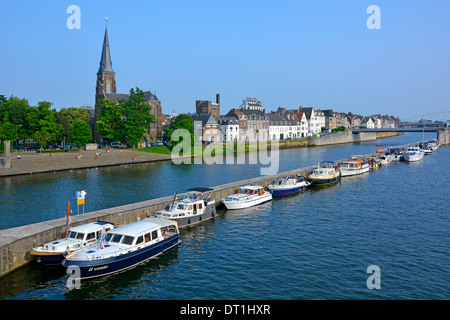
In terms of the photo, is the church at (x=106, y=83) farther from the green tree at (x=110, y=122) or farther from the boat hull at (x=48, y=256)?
the boat hull at (x=48, y=256)

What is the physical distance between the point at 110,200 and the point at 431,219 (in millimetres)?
41308

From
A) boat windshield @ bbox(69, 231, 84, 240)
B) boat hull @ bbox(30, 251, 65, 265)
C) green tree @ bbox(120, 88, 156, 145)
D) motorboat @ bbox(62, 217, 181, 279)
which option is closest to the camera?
motorboat @ bbox(62, 217, 181, 279)

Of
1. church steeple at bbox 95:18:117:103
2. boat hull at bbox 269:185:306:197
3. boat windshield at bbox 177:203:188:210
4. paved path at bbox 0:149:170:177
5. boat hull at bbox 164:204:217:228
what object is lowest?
boat hull at bbox 164:204:217:228

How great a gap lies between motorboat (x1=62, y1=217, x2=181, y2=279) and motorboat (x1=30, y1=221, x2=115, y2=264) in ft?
4.24

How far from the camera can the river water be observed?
24.7 m

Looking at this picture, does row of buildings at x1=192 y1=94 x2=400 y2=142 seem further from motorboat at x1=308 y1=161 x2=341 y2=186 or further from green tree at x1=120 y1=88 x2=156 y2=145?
motorboat at x1=308 y1=161 x2=341 y2=186

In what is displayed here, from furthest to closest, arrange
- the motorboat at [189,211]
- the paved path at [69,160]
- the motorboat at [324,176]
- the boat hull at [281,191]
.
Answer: the paved path at [69,160] < the motorboat at [324,176] < the boat hull at [281,191] < the motorboat at [189,211]

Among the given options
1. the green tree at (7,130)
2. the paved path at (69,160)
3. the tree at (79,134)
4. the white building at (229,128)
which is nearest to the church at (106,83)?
the white building at (229,128)

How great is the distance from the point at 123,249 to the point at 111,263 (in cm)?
154

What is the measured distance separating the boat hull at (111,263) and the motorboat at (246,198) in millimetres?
17183

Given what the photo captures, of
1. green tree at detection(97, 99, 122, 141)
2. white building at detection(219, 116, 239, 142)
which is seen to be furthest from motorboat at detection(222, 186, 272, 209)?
white building at detection(219, 116, 239, 142)

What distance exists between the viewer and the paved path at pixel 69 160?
72688 millimetres

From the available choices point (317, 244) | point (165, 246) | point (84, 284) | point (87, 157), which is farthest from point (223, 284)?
point (87, 157)

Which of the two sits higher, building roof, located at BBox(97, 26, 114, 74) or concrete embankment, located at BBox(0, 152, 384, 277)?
building roof, located at BBox(97, 26, 114, 74)
